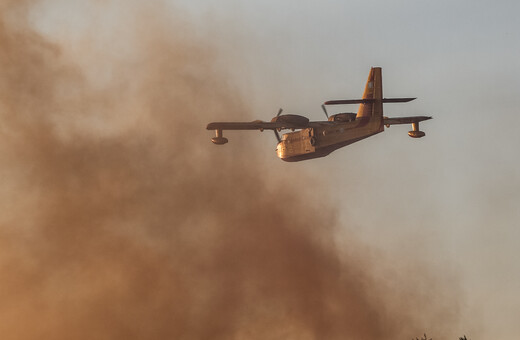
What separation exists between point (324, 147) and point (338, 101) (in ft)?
28.5

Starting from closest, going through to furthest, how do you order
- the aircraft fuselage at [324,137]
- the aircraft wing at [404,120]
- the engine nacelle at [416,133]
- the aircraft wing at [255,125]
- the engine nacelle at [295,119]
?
the aircraft fuselage at [324,137] → the engine nacelle at [295,119] → the aircraft wing at [255,125] → the engine nacelle at [416,133] → the aircraft wing at [404,120]

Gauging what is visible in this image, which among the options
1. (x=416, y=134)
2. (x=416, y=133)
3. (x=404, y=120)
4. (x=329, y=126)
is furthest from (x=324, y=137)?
(x=404, y=120)

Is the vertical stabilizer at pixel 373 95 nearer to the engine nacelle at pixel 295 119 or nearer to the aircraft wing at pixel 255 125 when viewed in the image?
the engine nacelle at pixel 295 119

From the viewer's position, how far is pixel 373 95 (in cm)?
11719

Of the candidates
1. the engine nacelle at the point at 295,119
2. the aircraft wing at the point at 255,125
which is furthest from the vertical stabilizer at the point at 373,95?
the aircraft wing at the point at 255,125

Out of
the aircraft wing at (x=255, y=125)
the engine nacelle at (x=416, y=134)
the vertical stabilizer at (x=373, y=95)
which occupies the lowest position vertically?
the engine nacelle at (x=416, y=134)

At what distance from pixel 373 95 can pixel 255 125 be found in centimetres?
1283

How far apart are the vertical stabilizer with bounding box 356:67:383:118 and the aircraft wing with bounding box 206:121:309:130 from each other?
240 inches

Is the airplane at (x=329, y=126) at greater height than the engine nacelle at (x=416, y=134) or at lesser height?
greater

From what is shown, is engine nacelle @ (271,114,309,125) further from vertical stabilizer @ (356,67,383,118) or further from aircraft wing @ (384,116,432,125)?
aircraft wing @ (384,116,432,125)

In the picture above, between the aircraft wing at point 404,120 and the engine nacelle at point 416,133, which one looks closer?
the engine nacelle at point 416,133

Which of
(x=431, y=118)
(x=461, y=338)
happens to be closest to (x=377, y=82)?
(x=431, y=118)

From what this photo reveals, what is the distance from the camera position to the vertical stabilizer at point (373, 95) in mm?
115938

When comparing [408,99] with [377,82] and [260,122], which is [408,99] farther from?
[260,122]
